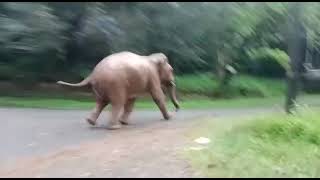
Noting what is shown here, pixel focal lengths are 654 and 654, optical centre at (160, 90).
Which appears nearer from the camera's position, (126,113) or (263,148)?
(263,148)

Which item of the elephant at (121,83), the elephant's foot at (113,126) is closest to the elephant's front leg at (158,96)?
the elephant at (121,83)

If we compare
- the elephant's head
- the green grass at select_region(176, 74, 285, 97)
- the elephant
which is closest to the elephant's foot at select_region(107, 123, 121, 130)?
the elephant

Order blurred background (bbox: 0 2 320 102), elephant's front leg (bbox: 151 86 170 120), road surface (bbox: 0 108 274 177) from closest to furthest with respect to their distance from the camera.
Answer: road surface (bbox: 0 108 274 177) → elephant's front leg (bbox: 151 86 170 120) → blurred background (bbox: 0 2 320 102)

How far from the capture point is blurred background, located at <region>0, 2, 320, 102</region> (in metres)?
15.5

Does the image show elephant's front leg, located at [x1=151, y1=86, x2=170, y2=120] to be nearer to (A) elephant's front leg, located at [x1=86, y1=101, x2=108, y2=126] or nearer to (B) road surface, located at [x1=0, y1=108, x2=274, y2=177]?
(B) road surface, located at [x1=0, y1=108, x2=274, y2=177]

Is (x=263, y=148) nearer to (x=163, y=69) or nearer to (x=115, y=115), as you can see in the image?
(x=115, y=115)

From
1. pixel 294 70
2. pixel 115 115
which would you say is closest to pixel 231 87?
pixel 115 115

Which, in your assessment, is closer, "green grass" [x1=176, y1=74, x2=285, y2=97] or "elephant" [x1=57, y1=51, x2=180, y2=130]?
"elephant" [x1=57, y1=51, x2=180, y2=130]

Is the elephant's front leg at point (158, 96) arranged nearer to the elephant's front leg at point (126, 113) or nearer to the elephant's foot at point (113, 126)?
the elephant's front leg at point (126, 113)

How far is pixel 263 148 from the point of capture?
A: 22.0 ft

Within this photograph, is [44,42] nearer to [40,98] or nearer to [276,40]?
[40,98]

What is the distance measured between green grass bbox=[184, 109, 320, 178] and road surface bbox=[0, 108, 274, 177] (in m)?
0.30

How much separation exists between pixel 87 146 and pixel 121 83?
2.12 m

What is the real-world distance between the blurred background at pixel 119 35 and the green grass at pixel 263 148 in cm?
656
